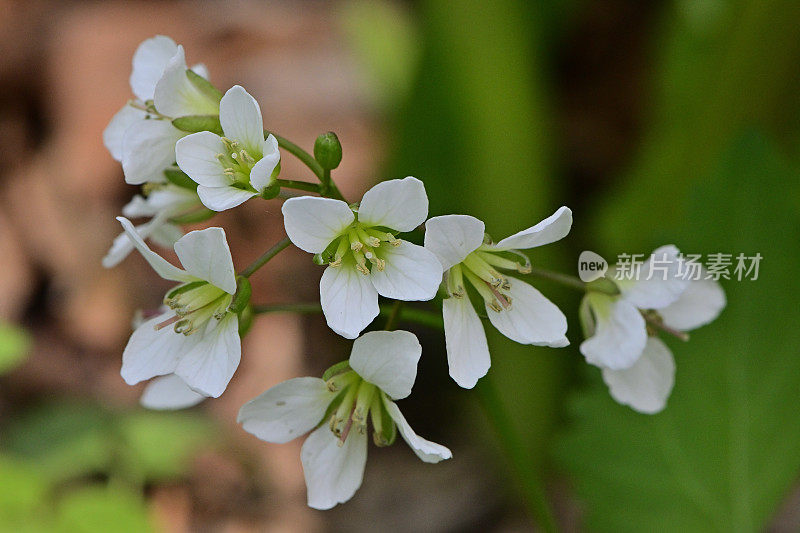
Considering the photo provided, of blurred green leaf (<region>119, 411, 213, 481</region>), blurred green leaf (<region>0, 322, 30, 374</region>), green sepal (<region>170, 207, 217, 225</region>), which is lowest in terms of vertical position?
blurred green leaf (<region>119, 411, 213, 481</region>)

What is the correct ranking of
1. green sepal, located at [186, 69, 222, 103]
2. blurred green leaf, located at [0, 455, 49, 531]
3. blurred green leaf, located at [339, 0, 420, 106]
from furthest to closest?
blurred green leaf, located at [339, 0, 420, 106], blurred green leaf, located at [0, 455, 49, 531], green sepal, located at [186, 69, 222, 103]

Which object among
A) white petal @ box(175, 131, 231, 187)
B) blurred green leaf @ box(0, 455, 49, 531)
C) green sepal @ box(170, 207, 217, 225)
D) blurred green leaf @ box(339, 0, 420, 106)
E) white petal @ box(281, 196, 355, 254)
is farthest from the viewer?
blurred green leaf @ box(339, 0, 420, 106)

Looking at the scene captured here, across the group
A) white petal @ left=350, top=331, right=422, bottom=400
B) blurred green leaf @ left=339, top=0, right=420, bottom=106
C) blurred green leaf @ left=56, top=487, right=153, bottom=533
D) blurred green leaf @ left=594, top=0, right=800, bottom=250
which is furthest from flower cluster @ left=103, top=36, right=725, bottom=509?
blurred green leaf @ left=339, top=0, right=420, bottom=106

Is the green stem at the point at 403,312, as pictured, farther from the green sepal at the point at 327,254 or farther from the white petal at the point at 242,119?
the white petal at the point at 242,119

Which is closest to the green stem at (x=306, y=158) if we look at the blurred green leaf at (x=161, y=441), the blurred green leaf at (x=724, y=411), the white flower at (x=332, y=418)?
the white flower at (x=332, y=418)

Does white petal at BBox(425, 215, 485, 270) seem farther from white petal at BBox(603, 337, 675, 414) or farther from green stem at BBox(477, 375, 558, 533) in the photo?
white petal at BBox(603, 337, 675, 414)

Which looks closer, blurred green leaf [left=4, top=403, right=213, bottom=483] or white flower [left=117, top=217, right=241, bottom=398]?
white flower [left=117, top=217, right=241, bottom=398]

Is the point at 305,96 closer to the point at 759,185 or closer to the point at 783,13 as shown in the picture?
the point at 783,13
